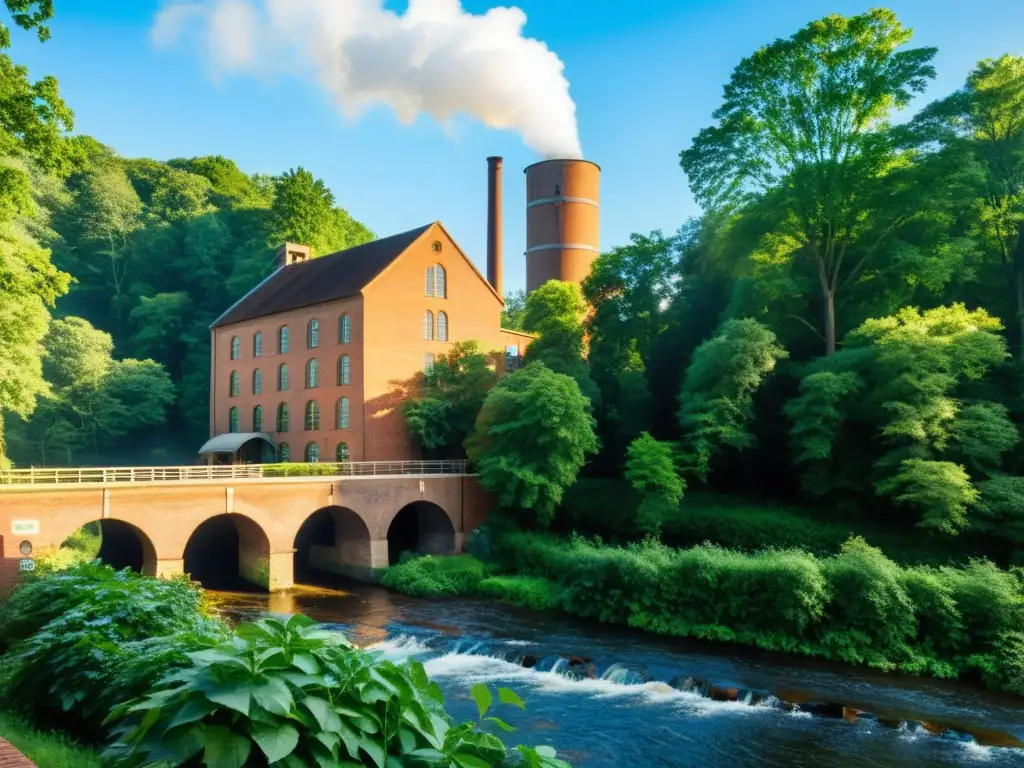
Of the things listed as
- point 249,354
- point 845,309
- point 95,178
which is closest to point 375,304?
point 249,354

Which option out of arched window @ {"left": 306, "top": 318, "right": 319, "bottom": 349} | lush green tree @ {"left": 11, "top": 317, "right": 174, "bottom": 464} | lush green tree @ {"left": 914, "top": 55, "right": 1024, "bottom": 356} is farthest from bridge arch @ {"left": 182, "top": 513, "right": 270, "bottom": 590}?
lush green tree @ {"left": 914, "top": 55, "right": 1024, "bottom": 356}

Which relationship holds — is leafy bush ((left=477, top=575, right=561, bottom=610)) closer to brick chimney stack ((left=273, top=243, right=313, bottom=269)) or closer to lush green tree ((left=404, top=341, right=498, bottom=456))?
lush green tree ((left=404, top=341, right=498, bottom=456))

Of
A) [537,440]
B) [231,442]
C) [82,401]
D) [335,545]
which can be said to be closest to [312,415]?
[231,442]

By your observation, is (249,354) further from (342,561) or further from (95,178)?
(95,178)

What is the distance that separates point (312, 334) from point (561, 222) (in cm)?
2174

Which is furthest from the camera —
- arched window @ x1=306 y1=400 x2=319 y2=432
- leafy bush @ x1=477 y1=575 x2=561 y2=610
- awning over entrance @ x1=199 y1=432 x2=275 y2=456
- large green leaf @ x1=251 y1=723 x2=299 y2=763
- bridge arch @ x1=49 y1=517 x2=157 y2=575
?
awning over entrance @ x1=199 y1=432 x2=275 y2=456

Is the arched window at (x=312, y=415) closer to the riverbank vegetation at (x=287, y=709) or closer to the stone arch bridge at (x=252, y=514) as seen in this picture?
the stone arch bridge at (x=252, y=514)

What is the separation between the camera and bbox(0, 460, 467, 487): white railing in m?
25.8

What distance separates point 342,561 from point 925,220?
27305 mm

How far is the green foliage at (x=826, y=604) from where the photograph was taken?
752 inches

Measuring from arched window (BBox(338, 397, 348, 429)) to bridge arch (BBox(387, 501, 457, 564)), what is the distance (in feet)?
17.1

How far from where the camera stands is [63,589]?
335 inches

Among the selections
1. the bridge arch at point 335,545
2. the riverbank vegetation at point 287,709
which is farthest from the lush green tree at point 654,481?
the riverbank vegetation at point 287,709

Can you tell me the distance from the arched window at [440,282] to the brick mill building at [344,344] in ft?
0.19
